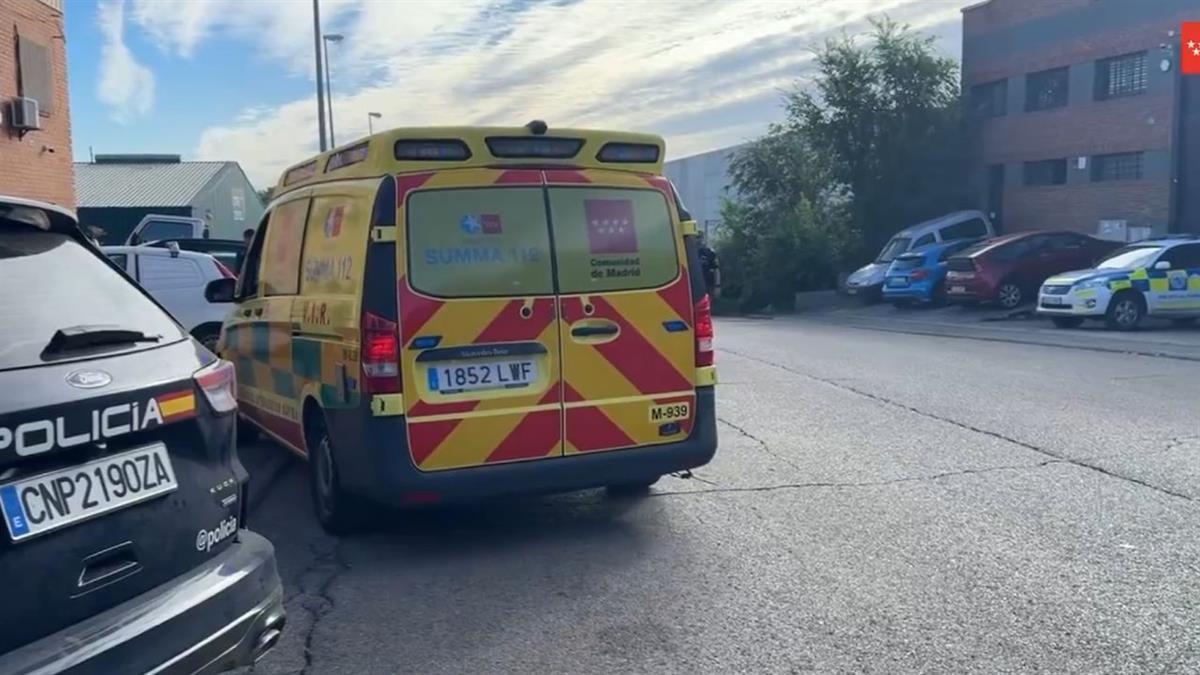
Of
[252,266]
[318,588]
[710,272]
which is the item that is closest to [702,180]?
[710,272]

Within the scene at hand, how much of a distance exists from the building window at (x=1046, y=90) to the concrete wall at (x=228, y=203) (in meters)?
28.0

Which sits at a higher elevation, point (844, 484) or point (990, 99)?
point (990, 99)

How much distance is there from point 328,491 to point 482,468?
42.4 inches

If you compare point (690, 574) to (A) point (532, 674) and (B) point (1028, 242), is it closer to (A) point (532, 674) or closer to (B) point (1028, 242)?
(A) point (532, 674)

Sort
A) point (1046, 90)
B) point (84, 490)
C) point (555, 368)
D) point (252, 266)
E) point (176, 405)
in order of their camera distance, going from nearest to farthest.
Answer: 1. point (84, 490)
2. point (176, 405)
3. point (555, 368)
4. point (252, 266)
5. point (1046, 90)

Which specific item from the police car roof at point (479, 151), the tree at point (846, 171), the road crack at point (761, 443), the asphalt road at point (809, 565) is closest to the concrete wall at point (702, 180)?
the tree at point (846, 171)

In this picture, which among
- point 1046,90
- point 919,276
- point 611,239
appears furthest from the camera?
point 1046,90

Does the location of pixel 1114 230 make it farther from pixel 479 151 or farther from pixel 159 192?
pixel 159 192

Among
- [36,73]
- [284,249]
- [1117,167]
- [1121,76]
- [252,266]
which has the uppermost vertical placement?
[1121,76]

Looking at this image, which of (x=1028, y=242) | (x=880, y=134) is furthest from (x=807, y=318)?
(x=880, y=134)

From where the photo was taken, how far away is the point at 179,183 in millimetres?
46656

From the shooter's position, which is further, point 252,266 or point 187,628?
point 252,266

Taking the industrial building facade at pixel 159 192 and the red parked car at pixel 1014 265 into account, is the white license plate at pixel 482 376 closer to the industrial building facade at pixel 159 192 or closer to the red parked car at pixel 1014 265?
the red parked car at pixel 1014 265

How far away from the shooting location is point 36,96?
18.1m
